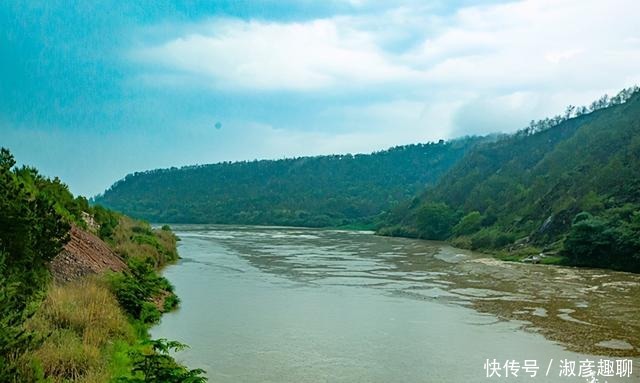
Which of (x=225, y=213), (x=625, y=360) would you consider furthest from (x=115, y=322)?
(x=225, y=213)

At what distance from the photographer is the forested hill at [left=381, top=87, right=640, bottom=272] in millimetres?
36531

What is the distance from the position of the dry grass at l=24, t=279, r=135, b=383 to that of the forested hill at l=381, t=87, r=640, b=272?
30.1 metres

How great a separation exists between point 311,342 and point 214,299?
8.11 metres

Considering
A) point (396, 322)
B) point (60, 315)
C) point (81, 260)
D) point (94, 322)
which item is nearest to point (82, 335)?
point (60, 315)

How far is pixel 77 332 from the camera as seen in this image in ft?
37.0

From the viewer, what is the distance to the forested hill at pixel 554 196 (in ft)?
120

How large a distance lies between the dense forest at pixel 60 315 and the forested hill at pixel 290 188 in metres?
104

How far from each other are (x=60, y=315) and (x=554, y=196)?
50.8 m

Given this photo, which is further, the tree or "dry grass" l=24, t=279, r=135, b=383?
the tree

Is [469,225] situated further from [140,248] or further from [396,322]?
[396,322]

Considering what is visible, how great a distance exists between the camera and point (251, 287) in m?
26.3

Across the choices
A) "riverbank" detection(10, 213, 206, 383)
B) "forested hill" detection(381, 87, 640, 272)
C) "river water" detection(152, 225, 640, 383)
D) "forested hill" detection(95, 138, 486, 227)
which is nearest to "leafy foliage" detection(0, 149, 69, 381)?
"riverbank" detection(10, 213, 206, 383)

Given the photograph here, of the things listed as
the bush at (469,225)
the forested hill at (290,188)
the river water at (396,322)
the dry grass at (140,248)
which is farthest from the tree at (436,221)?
the forested hill at (290,188)

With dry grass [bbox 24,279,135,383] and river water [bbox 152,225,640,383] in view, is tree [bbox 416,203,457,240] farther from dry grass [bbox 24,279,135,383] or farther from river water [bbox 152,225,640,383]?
dry grass [bbox 24,279,135,383]
